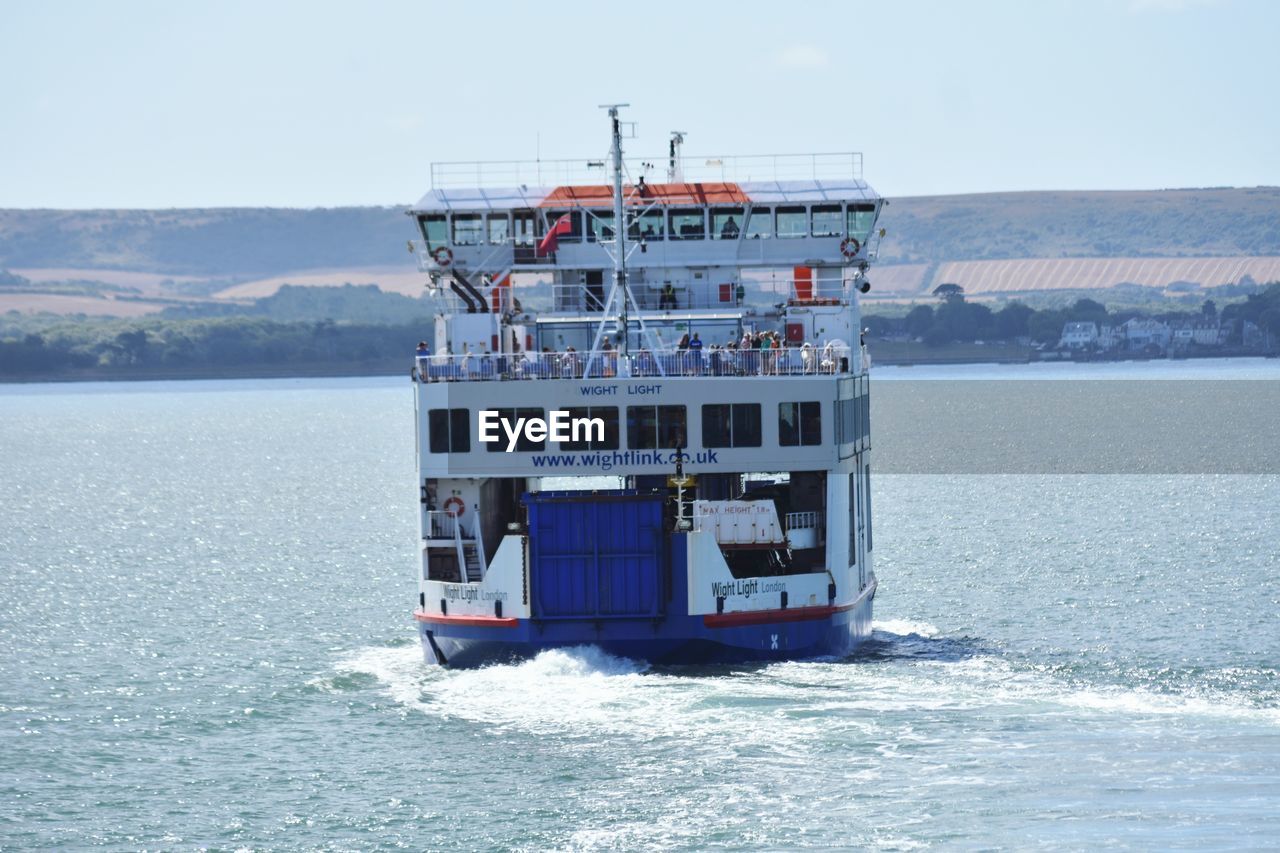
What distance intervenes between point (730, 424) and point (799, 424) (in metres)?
1.38

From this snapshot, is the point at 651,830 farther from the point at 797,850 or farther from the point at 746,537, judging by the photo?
the point at 746,537

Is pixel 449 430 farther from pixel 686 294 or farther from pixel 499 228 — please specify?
pixel 686 294

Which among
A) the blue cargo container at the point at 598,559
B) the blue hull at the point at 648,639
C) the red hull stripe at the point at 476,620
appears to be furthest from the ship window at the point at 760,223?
the red hull stripe at the point at 476,620

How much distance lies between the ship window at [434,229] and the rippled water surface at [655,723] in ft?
29.3

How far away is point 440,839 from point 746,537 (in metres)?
12.9

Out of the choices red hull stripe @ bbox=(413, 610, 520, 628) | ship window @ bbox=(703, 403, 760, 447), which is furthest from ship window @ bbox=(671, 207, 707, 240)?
red hull stripe @ bbox=(413, 610, 520, 628)

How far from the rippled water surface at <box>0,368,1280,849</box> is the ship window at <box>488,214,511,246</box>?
30.0 feet

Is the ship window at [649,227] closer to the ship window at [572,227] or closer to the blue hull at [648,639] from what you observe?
the ship window at [572,227]

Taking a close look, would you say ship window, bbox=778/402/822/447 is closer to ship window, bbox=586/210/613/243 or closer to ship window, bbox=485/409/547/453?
ship window, bbox=485/409/547/453

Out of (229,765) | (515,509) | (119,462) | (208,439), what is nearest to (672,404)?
(515,509)

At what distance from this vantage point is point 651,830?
3162 centimetres

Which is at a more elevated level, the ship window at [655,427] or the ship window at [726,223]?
the ship window at [726,223]
